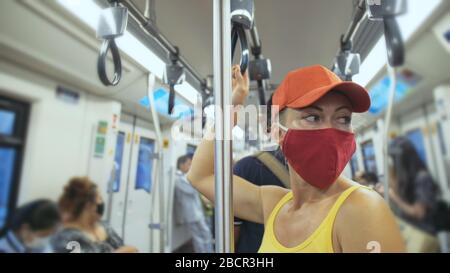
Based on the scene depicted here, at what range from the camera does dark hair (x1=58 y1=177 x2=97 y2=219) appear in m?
0.92

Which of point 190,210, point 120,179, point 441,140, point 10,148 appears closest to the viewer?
point 441,140

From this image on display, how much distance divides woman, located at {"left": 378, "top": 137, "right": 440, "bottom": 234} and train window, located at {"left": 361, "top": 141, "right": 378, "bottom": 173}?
→ 55mm

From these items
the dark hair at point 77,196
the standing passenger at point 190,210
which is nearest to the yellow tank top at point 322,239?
the standing passenger at point 190,210

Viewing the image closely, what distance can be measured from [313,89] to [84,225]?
0.93 metres

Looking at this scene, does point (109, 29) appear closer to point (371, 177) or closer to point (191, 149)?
point (191, 149)

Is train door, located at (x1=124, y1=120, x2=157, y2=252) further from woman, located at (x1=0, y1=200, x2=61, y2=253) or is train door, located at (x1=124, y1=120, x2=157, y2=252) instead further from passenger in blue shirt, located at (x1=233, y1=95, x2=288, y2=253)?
passenger in blue shirt, located at (x1=233, y1=95, x2=288, y2=253)

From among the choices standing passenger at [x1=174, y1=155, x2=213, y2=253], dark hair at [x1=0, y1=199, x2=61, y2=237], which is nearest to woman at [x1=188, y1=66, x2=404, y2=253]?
standing passenger at [x1=174, y1=155, x2=213, y2=253]

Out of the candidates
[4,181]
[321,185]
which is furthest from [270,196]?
[4,181]

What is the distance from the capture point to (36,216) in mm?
897

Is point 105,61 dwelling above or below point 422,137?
above

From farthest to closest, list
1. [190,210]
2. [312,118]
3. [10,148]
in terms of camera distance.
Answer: [190,210], [10,148], [312,118]

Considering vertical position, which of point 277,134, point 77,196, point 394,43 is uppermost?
point 394,43
